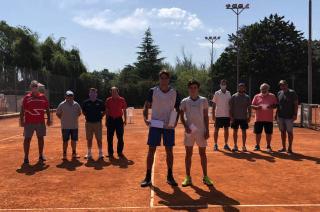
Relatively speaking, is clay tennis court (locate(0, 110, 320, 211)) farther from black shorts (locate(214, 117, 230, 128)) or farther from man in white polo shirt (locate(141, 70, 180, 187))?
black shorts (locate(214, 117, 230, 128))

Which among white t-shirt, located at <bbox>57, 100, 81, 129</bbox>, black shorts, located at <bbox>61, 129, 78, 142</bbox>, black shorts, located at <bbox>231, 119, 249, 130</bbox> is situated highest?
white t-shirt, located at <bbox>57, 100, 81, 129</bbox>

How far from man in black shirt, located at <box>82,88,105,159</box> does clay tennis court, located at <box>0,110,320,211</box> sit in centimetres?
54

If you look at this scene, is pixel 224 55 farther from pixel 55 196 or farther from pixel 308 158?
pixel 55 196

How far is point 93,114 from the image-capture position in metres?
11.8

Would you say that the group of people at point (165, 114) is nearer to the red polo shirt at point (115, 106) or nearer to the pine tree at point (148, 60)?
the red polo shirt at point (115, 106)

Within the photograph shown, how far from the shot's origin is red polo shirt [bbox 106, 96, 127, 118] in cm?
1191

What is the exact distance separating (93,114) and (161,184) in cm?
388

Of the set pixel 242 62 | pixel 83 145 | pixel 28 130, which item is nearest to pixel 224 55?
pixel 242 62

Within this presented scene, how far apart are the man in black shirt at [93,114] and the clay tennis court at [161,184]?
54 centimetres

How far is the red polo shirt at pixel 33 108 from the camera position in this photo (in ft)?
35.8

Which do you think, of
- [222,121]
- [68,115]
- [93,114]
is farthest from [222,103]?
[68,115]

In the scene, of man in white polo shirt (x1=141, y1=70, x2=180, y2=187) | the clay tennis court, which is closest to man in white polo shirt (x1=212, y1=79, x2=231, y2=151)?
the clay tennis court

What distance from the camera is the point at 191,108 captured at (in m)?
8.47

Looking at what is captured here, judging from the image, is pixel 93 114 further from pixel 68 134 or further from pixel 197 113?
pixel 197 113
